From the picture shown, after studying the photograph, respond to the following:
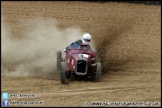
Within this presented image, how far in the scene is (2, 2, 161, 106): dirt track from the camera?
33.6ft

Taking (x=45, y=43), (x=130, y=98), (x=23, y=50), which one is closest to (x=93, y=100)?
(x=130, y=98)

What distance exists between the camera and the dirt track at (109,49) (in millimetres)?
10227

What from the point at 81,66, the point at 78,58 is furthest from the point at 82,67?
the point at 78,58

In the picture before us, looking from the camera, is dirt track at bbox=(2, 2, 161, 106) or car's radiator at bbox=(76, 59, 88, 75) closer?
dirt track at bbox=(2, 2, 161, 106)

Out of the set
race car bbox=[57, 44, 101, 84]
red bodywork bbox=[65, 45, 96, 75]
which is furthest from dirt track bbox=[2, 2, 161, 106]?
red bodywork bbox=[65, 45, 96, 75]

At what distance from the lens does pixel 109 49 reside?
51.0 ft

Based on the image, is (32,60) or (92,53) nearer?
(92,53)

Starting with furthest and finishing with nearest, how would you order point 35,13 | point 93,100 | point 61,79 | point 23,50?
point 35,13 → point 23,50 → point 61,79 → point 93,100

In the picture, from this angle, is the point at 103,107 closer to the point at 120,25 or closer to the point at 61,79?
the point at 61,79

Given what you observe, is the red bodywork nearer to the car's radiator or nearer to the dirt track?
the car's radiator

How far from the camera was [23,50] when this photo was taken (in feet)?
46.3

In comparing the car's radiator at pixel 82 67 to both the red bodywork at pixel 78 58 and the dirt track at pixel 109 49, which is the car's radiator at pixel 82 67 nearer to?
the red bodywork at pixel 78 58

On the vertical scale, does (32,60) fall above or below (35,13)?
below

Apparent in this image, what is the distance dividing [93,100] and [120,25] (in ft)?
38.7
